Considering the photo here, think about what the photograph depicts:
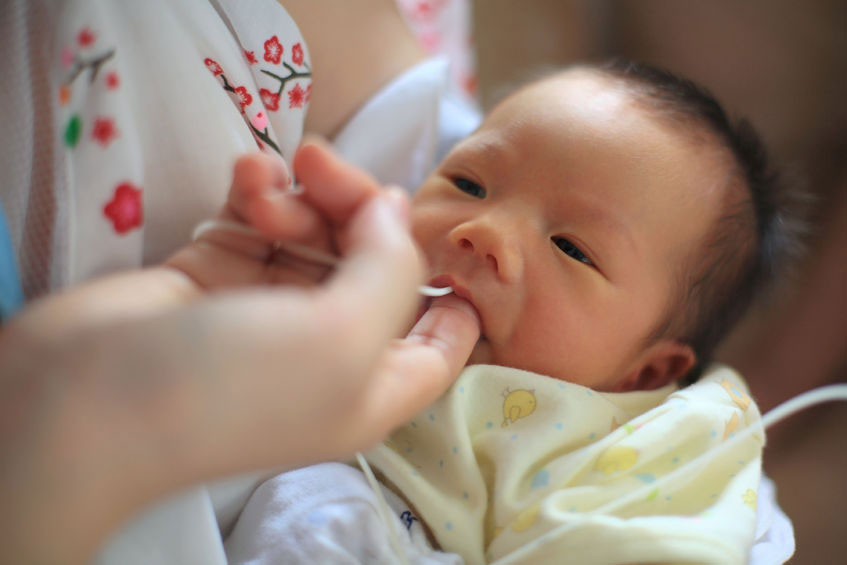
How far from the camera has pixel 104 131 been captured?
0.64 meters

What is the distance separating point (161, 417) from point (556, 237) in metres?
0.58

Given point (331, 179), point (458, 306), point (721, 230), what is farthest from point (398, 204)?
point (721, 230)

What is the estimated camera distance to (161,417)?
0.42 m

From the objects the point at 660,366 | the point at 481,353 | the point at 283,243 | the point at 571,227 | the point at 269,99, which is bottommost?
the point at 660,366

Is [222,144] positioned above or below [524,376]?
above

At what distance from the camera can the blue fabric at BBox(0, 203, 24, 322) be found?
1.92 ft

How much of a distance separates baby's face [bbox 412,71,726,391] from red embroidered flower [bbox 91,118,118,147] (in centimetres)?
37

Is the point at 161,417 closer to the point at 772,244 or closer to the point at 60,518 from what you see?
the point at 60,518

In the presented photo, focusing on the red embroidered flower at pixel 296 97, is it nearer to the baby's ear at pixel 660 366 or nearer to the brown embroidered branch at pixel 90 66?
the brown embroidered branch at pixel 90 66

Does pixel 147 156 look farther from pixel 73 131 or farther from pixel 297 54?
pixel 297 54

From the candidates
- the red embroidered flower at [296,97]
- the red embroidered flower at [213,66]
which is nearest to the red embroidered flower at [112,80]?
the red embroidered flower at [213,66]

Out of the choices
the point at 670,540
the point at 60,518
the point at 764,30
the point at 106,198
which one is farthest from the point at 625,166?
the point at 764,30

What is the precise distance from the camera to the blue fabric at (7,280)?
584 mm

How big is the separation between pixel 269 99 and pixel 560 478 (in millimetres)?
557
